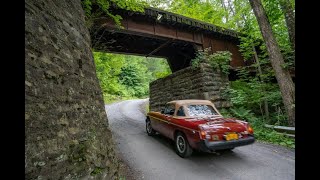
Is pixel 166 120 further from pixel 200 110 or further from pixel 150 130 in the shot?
pixel 150 130

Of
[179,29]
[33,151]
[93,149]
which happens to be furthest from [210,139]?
[179,29]

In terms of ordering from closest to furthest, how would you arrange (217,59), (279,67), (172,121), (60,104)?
(60,104), (172,121), (279,67), (217,59)

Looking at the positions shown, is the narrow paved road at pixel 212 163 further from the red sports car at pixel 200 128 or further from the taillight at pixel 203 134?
the taillight at pixel 203 134

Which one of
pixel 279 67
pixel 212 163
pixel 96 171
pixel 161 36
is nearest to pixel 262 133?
pixel 279 67

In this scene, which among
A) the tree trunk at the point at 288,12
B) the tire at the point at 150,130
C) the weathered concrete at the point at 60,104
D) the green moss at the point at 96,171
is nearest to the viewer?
the weathered concrete at the point at 60,104

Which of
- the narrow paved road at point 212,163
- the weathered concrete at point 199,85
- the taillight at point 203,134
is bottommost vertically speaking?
the narrow paved road at point 212,163

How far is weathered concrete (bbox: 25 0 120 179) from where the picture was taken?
7.72ft

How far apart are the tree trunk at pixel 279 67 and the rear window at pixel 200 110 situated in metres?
3.76

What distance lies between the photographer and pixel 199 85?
32.6 ft

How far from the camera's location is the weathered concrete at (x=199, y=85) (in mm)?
9758

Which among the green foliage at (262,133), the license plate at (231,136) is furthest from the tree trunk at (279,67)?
the license plate at (231,136)

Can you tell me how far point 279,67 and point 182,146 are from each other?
5586 millimetres

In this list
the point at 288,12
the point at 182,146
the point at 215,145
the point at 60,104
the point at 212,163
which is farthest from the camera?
the point at 288,12
